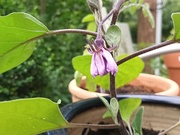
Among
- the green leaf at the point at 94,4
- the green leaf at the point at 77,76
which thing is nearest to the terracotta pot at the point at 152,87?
the green leaf at the point at 77,76

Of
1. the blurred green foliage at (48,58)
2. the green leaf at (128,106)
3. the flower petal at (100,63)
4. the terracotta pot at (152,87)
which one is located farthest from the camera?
the blurred green foliage at (48,58)

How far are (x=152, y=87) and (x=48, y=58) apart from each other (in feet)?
0.90

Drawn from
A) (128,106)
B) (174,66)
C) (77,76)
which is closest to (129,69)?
(128,106)

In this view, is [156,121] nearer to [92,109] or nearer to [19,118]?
[92,109]

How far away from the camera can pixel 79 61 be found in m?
0.46

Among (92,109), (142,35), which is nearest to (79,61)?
(92,109)

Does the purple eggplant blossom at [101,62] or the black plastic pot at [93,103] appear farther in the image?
the black plastic pot at [93,103]

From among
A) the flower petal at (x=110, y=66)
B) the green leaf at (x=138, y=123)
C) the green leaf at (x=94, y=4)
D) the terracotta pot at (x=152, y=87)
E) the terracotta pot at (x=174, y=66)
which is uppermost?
the green leaf at (x=94, y=4)

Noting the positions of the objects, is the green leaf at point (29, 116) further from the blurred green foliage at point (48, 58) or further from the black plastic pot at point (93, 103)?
the blurred green foliage at point (48, 58)

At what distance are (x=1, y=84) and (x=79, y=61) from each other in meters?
0.39

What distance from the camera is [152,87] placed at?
0.89 meters

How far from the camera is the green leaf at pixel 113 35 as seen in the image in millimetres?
349

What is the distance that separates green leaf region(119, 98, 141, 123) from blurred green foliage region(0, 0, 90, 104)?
1.32 feet

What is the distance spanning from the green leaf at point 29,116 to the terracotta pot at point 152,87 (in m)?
0.34
